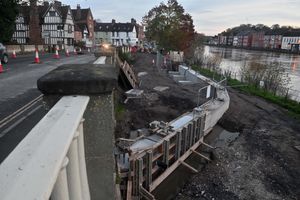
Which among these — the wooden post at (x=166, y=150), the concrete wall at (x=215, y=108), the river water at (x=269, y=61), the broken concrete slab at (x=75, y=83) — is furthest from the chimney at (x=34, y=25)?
the broken concrete slab at (x=75, y=83)

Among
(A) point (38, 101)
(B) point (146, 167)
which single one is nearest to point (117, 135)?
(B) point (146, 167)

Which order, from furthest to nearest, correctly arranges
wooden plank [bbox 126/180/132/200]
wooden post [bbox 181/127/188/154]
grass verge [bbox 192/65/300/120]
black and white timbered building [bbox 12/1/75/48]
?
black and white timbered building [bbox 12/1/75/48] < grass verge [bbox 192/65/300/120] < wooden post [bbox 181/127/188/154] < wooden plank [bbox 126/180/132/200]

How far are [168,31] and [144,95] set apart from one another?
2663 cm

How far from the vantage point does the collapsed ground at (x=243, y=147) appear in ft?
31.1

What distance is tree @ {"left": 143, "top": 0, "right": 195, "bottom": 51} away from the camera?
41.3 meters

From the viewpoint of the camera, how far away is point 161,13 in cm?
4469

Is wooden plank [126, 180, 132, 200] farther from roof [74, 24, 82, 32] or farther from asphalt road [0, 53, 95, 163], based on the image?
roof [74, 24, 82, 32]

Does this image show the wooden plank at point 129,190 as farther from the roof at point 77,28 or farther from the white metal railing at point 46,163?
the roof at point 77,28

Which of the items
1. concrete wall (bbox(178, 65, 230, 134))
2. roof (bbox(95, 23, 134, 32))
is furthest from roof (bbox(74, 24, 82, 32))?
concrete wall (bbox(178, 65, 230, 134))

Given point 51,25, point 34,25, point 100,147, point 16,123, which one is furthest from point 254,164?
point 51,25

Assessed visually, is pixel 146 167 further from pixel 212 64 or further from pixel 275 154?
pixel 212 64

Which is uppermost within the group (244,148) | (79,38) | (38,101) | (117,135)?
(79,38)

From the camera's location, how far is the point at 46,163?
3.33 feet

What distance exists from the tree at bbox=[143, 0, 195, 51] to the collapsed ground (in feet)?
74.1
